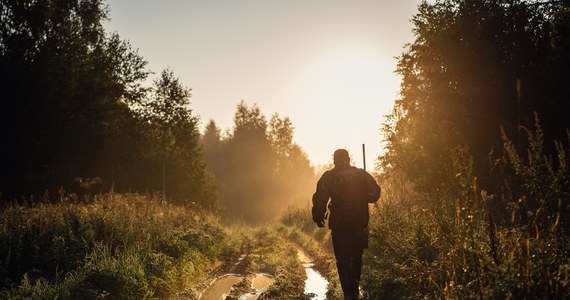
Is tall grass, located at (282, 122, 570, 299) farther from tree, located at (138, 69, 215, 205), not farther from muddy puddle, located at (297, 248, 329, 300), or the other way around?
tree, located at (138, 69, 215, 205)

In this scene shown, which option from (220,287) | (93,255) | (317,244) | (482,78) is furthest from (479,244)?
(482,78)

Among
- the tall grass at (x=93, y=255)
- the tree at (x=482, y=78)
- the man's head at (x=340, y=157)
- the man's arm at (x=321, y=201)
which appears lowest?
the tall grass at (x=93, y=255)

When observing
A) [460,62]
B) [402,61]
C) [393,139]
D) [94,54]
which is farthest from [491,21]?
[94,54]

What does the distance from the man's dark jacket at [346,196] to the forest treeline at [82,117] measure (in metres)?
10.1

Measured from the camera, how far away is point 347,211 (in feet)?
24.9

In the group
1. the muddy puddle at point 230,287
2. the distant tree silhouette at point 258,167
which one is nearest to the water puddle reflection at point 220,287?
the muddy puddle at point 230,287

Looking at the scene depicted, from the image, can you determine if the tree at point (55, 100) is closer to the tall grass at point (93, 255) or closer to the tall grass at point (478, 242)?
the tall grass at point (93, 255)

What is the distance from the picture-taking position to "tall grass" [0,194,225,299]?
714 cm

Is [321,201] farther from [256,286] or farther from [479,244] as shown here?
[479,244]

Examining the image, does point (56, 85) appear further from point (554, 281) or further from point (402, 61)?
point (554, 281)

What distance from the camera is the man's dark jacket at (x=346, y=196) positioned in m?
7.61

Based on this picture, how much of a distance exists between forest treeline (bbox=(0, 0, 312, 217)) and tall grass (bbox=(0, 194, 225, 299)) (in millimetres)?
4775

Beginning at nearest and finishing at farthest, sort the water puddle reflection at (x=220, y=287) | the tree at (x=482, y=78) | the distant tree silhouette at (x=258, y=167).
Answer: the water puddle reflection at (x=220, y=287) → the tree at (x=482, y=78) → the distant tree silhouette at (x=258, y=167)

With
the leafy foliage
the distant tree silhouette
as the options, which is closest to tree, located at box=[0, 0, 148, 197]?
the leafy foliage
